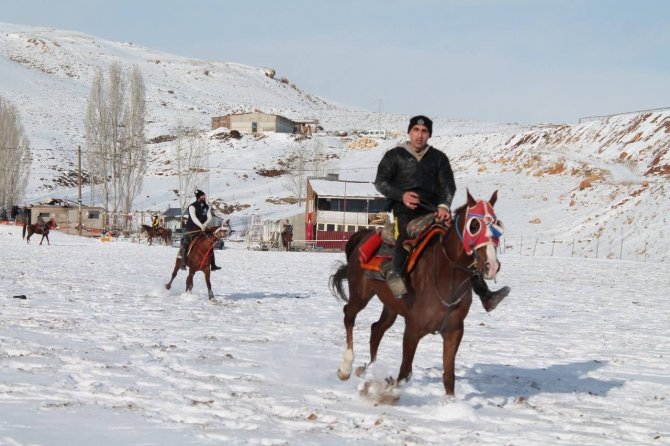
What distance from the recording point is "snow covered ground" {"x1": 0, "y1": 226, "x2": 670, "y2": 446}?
5.51m

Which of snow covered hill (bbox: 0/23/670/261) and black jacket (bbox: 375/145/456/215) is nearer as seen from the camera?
black jacket (bbox: 375/145/456/215)

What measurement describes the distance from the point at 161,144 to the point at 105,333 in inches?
4022

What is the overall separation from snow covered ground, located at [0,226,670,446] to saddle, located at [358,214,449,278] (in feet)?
4.10

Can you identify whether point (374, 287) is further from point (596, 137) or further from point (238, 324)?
point (596, 137)

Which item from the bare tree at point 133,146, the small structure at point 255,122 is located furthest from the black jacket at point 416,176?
the small structure at point 255,122

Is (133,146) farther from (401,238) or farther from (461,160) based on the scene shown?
(401,238)

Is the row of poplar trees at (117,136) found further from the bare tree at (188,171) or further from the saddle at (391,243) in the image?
the saddle at (391,243)

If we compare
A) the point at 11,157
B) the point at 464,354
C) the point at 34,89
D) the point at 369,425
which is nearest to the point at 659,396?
the point at 464,354

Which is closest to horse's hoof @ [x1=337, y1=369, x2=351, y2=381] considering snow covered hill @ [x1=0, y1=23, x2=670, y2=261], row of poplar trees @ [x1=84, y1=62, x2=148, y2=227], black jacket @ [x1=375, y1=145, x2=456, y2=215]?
black jacket @ [x1=375, y1=145, x2=456, y2=215]

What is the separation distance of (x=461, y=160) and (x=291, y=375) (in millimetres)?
75763

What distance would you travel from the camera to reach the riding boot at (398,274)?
6588mm

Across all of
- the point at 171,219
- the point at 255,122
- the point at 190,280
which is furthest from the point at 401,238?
the point at 255,122

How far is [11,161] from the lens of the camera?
243ft

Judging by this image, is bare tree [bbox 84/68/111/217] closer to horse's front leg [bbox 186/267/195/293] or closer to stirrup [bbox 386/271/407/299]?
horse's front leg [bbox 186/267/195/293]
